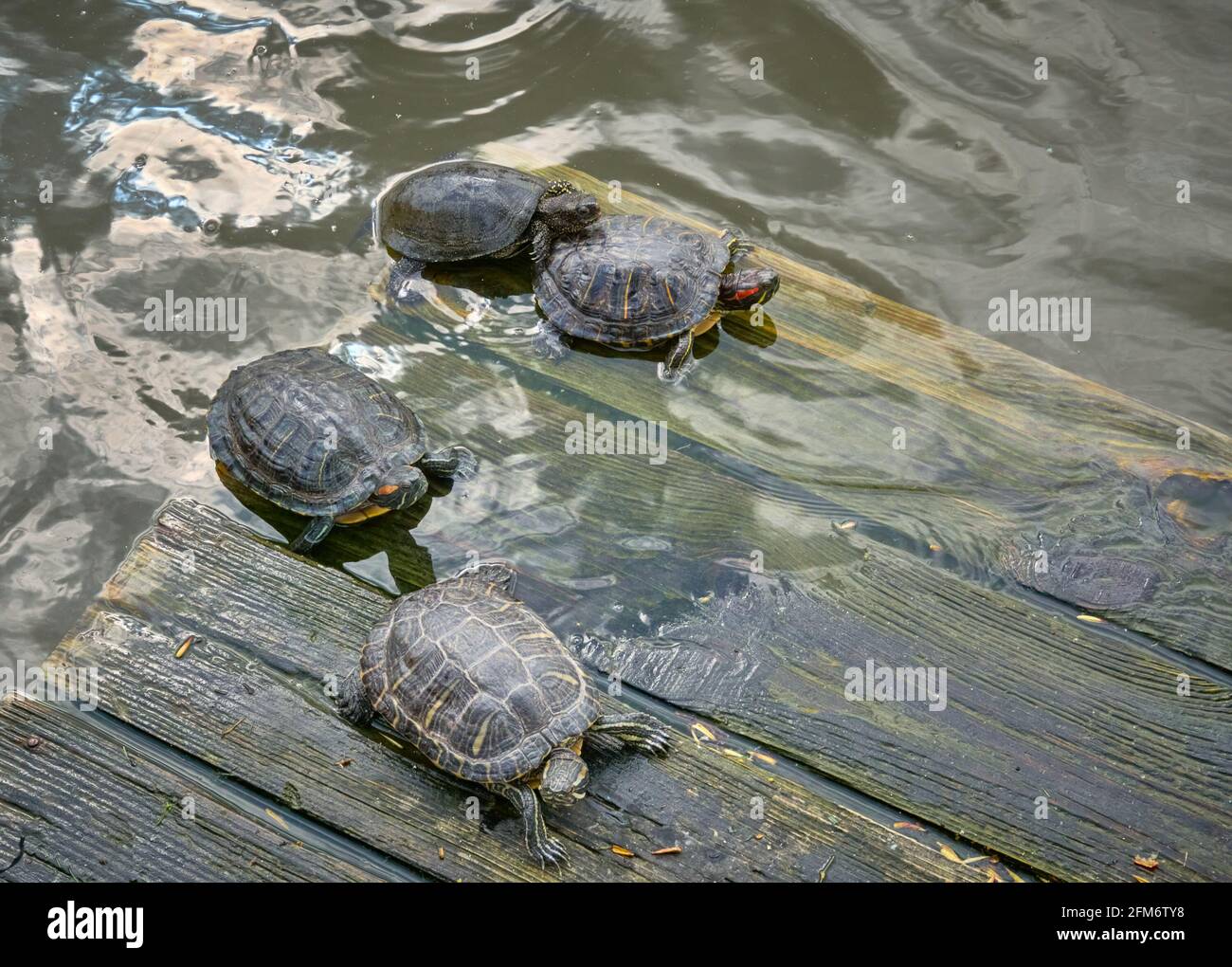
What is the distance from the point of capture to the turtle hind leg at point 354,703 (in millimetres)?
3330

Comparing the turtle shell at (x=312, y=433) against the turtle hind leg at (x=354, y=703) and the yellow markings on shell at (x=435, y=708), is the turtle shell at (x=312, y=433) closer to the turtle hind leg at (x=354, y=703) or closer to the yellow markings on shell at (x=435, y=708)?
the turtle hind leg at (x=354, y=703)

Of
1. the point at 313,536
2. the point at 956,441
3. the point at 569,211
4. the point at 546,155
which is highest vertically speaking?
the point at 569,211

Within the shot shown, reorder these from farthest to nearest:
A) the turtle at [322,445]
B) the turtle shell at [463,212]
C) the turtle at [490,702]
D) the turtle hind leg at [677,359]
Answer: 1. the turtle shell at [463,212]
2. the turtle hind leg at [677,359]
3. the turtle at [322,445]
4. the turtle at [490,702]

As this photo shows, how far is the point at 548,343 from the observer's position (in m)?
4.46

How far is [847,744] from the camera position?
333 cm

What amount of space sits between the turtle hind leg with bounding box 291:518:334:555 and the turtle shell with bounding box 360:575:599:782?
25.6 inches

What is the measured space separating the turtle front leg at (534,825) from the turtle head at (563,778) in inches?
1.7

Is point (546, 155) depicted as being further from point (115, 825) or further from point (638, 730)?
point (115, 825)

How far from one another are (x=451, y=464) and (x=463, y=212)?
1376 mm

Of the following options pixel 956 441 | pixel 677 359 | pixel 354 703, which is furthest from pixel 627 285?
pixel 354 703

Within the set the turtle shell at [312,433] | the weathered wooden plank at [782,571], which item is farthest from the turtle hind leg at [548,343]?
the turtle shell at [312,433]

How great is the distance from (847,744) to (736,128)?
4317 millimetres

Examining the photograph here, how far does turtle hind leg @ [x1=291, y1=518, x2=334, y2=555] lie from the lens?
3926 mm
